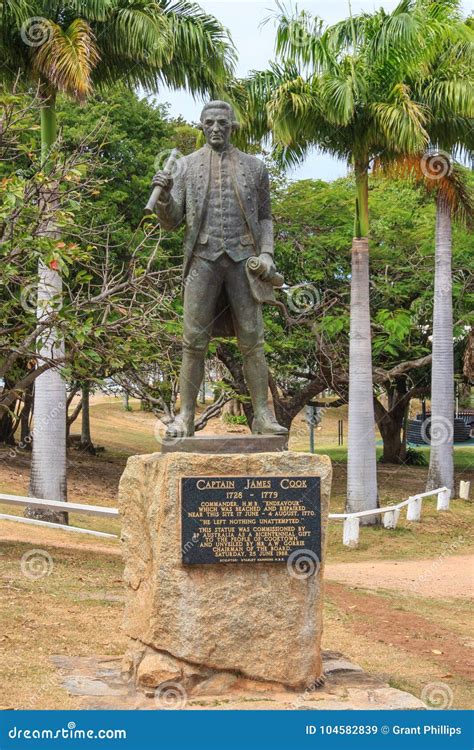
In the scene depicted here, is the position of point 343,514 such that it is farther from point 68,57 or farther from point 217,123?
point 217,123

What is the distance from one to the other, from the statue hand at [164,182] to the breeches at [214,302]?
0.56 metres

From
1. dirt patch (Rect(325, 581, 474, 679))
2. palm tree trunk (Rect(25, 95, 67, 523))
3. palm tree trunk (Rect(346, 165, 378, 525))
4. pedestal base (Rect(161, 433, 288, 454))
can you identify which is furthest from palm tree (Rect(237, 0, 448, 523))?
pedestal base (Rect(161, 433, 288, 454))

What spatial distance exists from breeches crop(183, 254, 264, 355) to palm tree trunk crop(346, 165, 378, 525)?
9.75 m

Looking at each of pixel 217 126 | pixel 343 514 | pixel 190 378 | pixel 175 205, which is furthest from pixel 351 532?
pixel 217 126

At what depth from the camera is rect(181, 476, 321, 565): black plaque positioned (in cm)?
781

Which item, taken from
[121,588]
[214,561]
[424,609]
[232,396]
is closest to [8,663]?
[214,561]

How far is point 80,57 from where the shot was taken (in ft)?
48.6

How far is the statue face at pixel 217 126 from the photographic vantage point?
8430 mm

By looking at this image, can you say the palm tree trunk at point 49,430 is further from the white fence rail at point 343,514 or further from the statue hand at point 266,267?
the statue hand at point 266,267

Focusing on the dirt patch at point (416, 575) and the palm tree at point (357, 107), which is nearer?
the dirt patch at point (416, 575)

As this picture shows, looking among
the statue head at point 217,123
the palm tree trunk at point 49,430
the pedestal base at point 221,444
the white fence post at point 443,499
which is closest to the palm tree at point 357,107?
the white fence post at point 443,499

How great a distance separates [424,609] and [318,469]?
16.6ft

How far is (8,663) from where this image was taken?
27.7ft

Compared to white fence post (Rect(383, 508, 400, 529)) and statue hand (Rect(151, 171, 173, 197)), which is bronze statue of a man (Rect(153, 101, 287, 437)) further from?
white fence post (Rect(383, 508, 400, 529))
